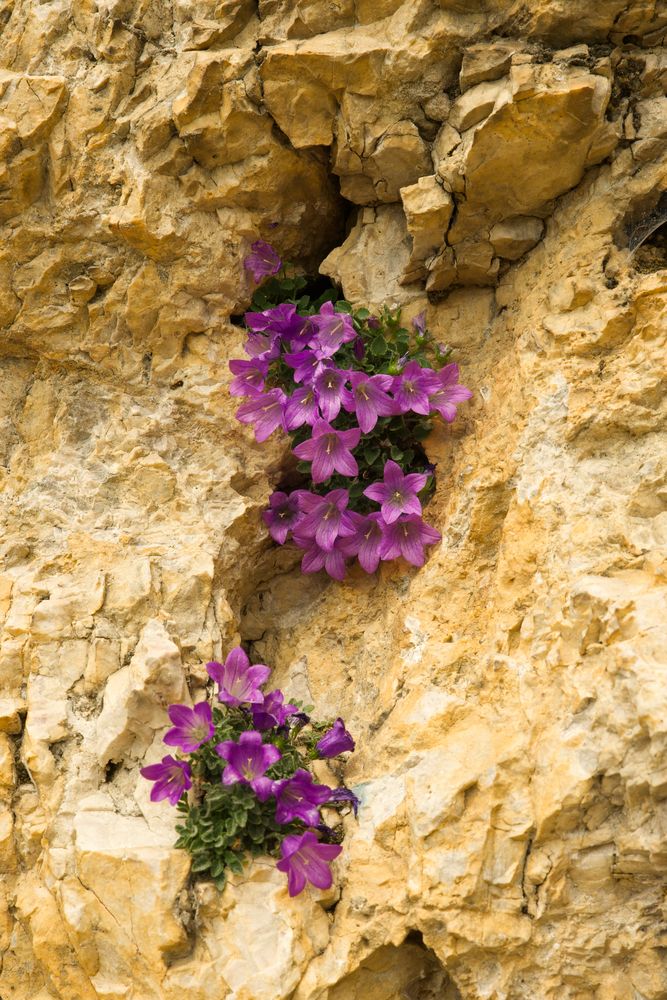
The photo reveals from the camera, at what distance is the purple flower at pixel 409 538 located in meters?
3.48

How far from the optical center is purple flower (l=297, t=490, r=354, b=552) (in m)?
3.60

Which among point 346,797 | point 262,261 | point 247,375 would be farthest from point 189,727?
point 262,261

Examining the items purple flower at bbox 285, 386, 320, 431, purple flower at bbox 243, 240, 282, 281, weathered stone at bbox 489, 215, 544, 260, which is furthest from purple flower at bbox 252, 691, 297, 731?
weathered stone at bbox 489, 215, 544, 260

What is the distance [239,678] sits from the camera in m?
3.19

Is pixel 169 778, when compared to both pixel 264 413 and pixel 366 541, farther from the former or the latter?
pixel 264 413

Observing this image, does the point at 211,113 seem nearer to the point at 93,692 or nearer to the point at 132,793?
the point at 93,692

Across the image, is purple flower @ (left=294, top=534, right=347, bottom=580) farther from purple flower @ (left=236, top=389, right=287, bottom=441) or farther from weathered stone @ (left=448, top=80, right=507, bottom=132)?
weathered stone @ (left=448, top=80, right=507, bottom=132)

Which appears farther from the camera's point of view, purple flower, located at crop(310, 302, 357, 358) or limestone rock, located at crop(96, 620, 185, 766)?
purple flower, located at crop(310, 302, 357, 358)

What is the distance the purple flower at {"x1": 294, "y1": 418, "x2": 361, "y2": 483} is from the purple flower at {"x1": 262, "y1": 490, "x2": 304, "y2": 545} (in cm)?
26

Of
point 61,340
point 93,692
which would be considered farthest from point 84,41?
point 93,692

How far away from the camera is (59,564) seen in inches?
140

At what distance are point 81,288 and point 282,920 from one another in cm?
260

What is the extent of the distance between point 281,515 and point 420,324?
98cm

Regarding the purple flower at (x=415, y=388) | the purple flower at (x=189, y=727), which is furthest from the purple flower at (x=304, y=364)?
the purple flower at (x=189, y=727)
